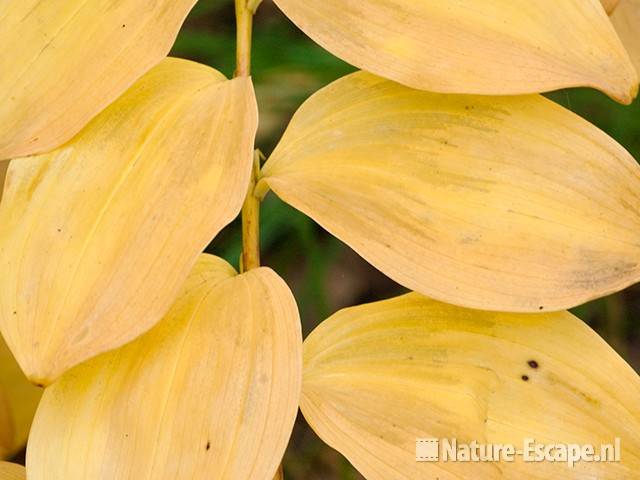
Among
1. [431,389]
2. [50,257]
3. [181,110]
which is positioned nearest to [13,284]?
[50,257]

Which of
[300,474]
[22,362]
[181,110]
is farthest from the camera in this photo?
[300,474]

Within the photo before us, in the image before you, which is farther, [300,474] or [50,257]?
[300,474]

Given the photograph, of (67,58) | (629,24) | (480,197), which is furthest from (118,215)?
(629,24)

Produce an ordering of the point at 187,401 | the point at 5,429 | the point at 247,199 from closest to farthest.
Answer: the point at 187,401
the point at 247,199
the point at 5,429

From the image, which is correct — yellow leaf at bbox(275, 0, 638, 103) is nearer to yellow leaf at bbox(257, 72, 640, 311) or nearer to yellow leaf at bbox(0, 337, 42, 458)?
yellow leaf at bbox(257, 72, 640, 311)

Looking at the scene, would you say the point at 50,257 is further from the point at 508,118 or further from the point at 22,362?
the point at 508,118

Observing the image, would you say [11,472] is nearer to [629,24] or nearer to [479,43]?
[479,43]

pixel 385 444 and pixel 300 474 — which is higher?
pixel 385 444

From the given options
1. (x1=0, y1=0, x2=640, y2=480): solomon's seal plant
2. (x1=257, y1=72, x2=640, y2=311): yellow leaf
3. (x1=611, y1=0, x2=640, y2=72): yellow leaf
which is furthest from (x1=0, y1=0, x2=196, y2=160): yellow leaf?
(x1=611, y1=0, x2=640, y2=72): yellow leaf
